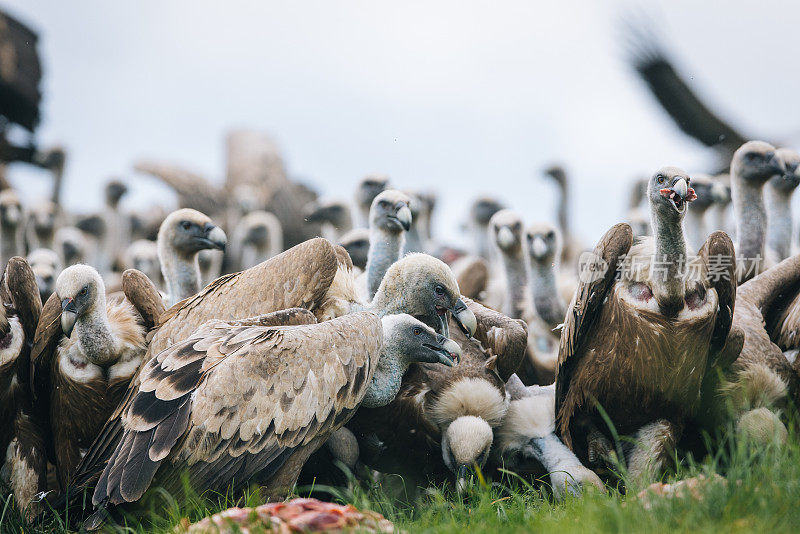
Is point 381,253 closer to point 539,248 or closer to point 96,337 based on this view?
point 539,248

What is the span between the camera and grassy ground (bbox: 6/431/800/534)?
10.9 ft

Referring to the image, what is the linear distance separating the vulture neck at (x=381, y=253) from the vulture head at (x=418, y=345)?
1848 mm

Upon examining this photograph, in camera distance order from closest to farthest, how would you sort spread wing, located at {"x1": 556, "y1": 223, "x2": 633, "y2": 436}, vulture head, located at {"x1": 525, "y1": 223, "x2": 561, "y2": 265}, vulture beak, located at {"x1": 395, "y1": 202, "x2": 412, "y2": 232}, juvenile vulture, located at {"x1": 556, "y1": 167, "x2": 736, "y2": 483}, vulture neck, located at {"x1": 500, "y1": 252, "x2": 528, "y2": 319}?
juvenile vulture, located at {"x1": 556, "y1": 167, "x2": 736, "y2": 483}, spread wing, located at {"x1": 556, "y1": 223, "x2": 633, "y2": 436}, vulture beak, located at {"x1": 395, "y1": 202, "x2": 412, "y2": 232}, vulture head, located at {"x1": 525, "y1": 223, "x2": 561, "y2": 265}, vulture neck, located at {"x1": 500, "y1": 252, "x2": 528, "y2": 319}

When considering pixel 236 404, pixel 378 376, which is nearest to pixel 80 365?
pixel 236 404

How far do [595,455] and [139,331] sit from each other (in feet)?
9.19

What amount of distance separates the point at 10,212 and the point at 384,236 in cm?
557

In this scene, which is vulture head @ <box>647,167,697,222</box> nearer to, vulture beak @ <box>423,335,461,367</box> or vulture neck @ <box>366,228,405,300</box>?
vulture beak @ <box>423,335,461,367</box>

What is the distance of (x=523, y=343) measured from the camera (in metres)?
5.84

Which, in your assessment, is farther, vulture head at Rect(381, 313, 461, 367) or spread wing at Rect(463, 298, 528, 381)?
spread wing at Rect(463, 298, 528, 381)

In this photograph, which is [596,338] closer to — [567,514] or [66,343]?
[567,514]

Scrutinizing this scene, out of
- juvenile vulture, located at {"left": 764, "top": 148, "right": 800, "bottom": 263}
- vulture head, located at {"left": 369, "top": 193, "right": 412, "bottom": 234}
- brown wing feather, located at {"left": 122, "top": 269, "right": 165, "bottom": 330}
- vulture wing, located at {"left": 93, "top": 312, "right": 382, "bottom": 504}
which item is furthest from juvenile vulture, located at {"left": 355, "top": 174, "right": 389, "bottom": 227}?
vulture wing, located at {"left": 93, "top": 312, "right": 382, "bottom": 504}

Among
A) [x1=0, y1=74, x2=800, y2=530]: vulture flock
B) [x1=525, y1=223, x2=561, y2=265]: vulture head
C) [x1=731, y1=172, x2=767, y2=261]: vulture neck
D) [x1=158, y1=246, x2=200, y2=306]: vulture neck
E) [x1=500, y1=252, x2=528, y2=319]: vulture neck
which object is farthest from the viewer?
[x1=500, y1=252, x2=528, y2=319]: vulture neck

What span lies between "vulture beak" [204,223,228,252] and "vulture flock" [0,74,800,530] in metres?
1.15

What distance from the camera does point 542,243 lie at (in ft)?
27.6
